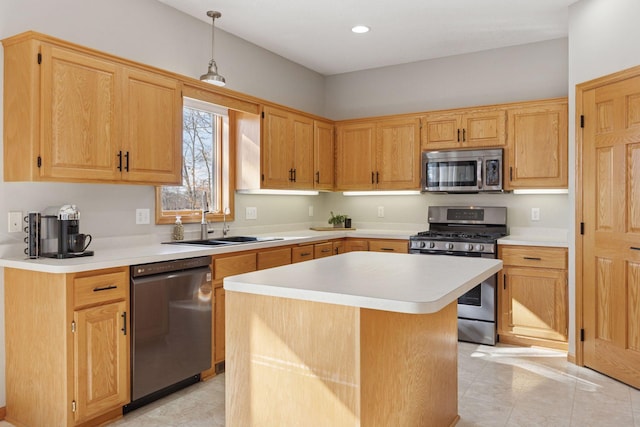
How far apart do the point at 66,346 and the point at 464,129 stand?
369 cm

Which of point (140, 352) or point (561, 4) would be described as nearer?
point (140, 352)

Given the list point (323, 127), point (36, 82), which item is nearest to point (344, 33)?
point (323, 127)

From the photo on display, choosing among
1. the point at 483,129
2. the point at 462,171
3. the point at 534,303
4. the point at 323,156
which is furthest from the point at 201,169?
the point at 534,303

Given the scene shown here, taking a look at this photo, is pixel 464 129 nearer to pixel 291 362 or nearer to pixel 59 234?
pixel 291 362

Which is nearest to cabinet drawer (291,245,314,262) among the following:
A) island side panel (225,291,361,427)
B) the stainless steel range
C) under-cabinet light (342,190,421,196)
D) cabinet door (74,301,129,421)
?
the stainless steel range

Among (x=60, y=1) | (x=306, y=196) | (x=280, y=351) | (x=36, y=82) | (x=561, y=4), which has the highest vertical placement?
(x=561, y=4)

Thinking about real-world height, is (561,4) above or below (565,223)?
above

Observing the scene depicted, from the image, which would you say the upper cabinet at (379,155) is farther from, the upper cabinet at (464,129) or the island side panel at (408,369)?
the island side panel at (408,369)

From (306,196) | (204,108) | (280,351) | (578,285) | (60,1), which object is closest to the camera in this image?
(280,351)

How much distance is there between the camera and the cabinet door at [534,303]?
3906mm

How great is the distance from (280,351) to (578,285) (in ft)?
8.84

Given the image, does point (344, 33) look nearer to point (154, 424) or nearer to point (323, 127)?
→ point (323, 127)

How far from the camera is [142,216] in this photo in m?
3.46

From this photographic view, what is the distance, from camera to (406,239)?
455 centimetres
